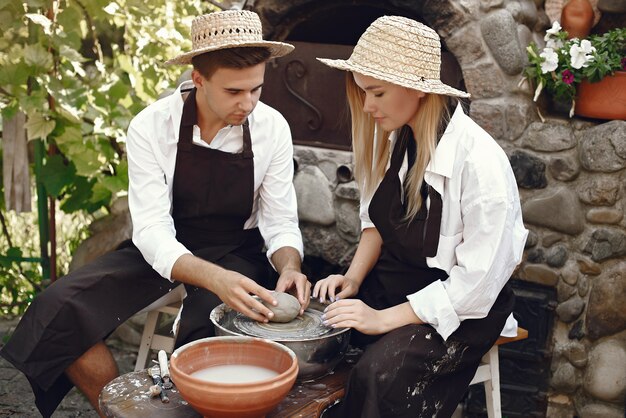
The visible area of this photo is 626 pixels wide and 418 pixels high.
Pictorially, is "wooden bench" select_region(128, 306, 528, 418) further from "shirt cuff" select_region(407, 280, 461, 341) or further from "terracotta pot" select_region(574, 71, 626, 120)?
"terracotta pot" select_region(574, 71, 626, 120)

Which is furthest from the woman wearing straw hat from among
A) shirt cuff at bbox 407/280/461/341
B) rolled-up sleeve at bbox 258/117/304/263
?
rolled-up sleeve at bbox 258/117/304/263

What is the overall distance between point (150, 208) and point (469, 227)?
45.2 inches

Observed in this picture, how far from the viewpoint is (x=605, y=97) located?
130 inches

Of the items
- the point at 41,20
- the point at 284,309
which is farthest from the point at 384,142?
the point at 41,20

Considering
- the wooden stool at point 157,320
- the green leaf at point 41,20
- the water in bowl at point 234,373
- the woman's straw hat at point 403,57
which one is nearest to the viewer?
the water in bowl at point 234,373

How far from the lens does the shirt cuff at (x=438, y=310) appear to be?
2469mm

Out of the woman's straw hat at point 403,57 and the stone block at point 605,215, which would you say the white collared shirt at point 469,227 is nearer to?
the woman's straw hat at point 403,57

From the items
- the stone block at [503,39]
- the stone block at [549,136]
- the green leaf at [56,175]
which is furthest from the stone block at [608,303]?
the green leaf at [56,175]

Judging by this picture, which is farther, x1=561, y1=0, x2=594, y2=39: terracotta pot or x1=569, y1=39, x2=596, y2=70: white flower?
x1=561, y1=0, x2=594, y2=39: terracotta pot

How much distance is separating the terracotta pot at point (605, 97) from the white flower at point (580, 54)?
0.10 metres

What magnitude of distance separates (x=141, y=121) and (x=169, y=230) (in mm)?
427

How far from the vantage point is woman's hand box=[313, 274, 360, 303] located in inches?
109

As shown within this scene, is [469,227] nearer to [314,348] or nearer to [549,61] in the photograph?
[314,348]

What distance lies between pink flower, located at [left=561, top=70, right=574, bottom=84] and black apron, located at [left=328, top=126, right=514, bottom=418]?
3.04 ft
